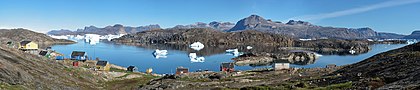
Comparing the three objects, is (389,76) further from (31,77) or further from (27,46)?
(27,46)

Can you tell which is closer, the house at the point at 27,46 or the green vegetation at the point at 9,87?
the green vegetation at the point at 9,87

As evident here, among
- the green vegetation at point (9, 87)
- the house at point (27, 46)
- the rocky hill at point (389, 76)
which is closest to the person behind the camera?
the green vegetation at point (9, 87)

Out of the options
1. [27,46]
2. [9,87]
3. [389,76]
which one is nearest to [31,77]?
[9,87]

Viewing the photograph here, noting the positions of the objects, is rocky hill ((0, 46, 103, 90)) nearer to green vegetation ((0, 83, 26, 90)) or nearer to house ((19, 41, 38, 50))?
green vegetation ((0, 83, 26, 90))

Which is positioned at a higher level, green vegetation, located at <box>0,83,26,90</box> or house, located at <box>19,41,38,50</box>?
house, located at <box>19,41,38,50</box>

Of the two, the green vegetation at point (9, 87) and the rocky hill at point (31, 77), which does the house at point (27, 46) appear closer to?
the rocky hill at point (31, 77)

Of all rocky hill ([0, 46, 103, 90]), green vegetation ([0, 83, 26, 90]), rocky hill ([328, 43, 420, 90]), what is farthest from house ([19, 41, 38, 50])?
rocky hill ([328, 43, 420, 90])

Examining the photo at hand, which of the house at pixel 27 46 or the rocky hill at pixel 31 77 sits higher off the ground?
the house at pixel 27 46

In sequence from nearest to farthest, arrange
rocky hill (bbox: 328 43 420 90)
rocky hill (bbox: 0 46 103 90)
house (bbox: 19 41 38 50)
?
1. rocky hill (bbox: 328 43 420 90)
2. rocky hill (bbox: 0 46 103 90)
3. house (bbox: 19 41 38 50)

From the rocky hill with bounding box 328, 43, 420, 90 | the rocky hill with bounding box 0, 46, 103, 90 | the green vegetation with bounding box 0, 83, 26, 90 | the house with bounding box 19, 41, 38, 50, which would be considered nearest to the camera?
the green vegetation with bounding box 0, 83, 26, 90

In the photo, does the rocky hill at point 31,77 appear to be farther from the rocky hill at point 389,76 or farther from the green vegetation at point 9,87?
the rocky hill at point 389,76

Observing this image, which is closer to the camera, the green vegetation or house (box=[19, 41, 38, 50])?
the green vegetation

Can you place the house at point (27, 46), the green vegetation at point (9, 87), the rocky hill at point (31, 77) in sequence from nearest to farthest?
the green vegetation at point (9, 87) → the rocky hill at point (31, 77) → the house at point (27, 46)

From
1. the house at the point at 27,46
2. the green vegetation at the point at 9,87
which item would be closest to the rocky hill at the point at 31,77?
the green vegetation at the point at 9,87
